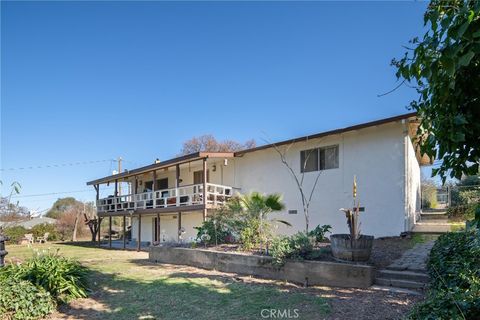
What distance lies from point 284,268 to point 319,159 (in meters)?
7.98

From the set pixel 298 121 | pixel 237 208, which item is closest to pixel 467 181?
pixel 298 121

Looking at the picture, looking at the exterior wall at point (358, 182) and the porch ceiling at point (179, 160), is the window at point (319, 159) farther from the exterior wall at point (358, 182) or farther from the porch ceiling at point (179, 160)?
the porch ceiling at point (179, 160)

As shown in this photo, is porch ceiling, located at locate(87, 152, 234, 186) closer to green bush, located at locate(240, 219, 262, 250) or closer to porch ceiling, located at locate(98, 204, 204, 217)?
porch ceiling, located at locate(98, 204, 204, 217)

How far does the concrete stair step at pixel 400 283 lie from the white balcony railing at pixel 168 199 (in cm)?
1023

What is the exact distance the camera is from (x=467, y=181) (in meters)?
19.0

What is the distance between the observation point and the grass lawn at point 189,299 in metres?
6.65

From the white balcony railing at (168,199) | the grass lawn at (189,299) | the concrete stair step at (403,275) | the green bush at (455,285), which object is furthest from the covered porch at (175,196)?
the green bush at (455,285)

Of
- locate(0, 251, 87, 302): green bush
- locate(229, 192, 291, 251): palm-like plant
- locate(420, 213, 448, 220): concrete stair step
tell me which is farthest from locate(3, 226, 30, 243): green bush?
locate(420, 213, 448, 220): concrete stair step

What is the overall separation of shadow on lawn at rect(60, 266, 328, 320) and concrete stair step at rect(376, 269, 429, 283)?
6.75 ft

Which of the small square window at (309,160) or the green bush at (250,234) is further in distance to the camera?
the small square window at (309,160)

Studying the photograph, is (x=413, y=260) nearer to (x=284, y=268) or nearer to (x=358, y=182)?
(x=284, y=268)

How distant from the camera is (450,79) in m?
2.56

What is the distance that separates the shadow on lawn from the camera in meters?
6.62

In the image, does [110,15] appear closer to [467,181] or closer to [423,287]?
[423,287]
